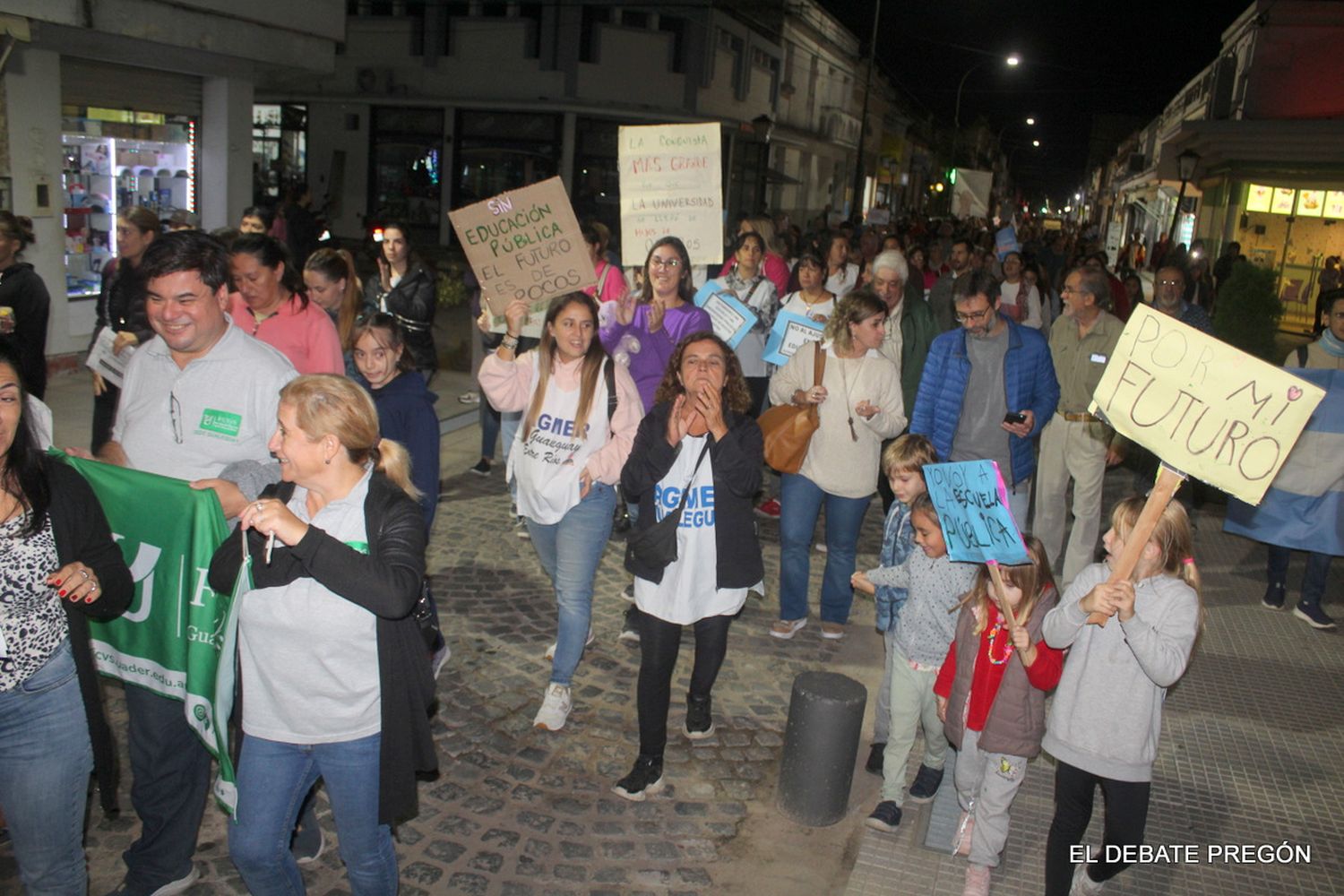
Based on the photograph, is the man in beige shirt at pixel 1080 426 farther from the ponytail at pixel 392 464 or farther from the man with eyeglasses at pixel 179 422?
the man with eyeglasses at pixel 179 422

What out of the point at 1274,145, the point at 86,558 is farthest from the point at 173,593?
the point at 1274,145

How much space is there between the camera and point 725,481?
4.52 metres

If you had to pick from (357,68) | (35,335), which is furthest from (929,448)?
(357,68)

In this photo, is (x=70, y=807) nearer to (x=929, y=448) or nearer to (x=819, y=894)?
(x=819, y=894)

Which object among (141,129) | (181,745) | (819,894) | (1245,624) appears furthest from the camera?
(141,129)

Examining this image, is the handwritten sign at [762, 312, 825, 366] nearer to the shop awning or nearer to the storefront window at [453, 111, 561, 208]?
the shop awning

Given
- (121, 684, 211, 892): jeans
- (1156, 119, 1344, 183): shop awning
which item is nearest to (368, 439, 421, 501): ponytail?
(121, 684, 211, 892): jeans

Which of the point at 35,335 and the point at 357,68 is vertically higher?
the point at 357,68

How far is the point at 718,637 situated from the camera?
4836 mm

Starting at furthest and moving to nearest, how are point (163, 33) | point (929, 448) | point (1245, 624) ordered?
point (163, 33), point (1245, 624), point (929, 448)

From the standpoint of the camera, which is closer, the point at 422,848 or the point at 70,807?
the point at 70,807

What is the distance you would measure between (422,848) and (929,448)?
2.70m

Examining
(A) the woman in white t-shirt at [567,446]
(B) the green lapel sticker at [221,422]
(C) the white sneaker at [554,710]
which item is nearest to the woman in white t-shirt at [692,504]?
(A) the woman in white t-shirt at [567,446]

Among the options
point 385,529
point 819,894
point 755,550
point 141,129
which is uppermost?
point 141,129
